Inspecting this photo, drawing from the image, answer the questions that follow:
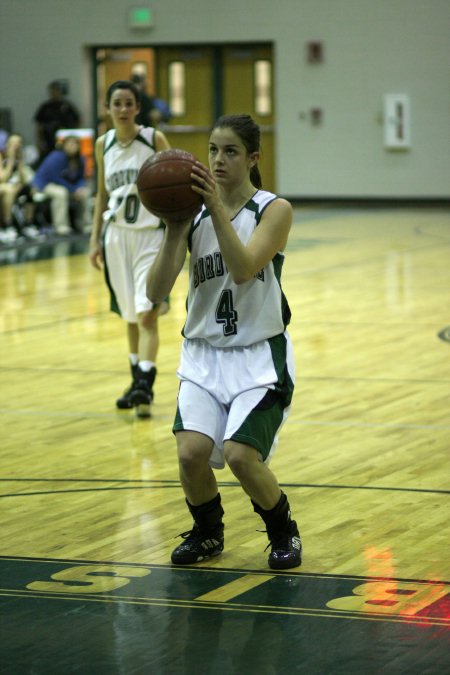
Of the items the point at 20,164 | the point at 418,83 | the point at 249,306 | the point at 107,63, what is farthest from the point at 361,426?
the point at 107,63

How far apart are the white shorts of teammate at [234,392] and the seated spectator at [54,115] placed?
15.3 metres

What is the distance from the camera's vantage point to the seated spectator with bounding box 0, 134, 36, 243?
15.0 metres

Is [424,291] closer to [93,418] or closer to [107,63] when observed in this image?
[93,418]

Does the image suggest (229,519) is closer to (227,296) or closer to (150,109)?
(227,296)

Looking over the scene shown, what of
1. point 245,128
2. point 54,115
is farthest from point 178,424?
point 54,115

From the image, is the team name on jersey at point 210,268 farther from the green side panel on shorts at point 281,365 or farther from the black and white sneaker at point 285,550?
the black and white sneaker at point 285,550

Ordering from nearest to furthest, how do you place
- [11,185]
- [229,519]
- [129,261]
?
[229,519], [129,261], [11,185]

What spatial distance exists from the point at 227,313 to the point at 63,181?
1227 cm

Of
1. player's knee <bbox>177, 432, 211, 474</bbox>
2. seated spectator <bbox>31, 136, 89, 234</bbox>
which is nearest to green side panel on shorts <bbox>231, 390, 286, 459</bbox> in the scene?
player's knee <bbox>177, 432, 211, 474</bbox>

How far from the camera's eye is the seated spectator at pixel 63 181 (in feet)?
52.0

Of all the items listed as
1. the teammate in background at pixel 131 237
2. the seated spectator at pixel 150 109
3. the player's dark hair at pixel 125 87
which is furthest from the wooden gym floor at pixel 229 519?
the seated spectator at pixel 150 109

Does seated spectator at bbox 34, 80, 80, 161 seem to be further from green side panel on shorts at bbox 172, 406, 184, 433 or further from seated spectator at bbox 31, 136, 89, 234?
green side panel on shorts at bbox 172, 406, 184, 433

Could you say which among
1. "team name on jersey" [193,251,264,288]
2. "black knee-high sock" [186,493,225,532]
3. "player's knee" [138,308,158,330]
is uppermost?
"team name on jersey" [193,251,264,288]

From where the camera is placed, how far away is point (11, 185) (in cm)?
1509
